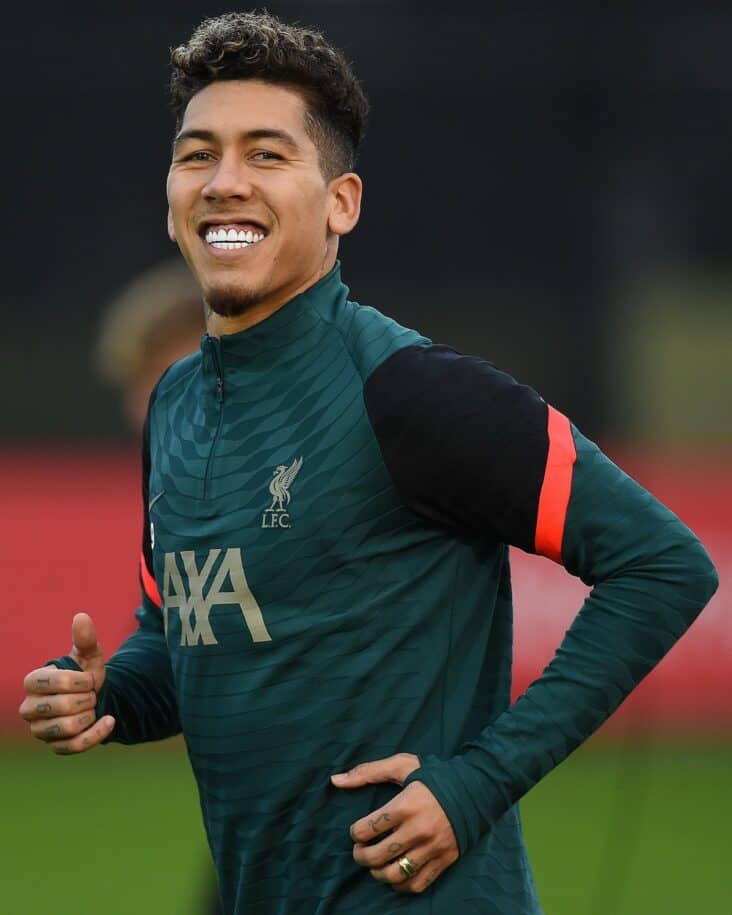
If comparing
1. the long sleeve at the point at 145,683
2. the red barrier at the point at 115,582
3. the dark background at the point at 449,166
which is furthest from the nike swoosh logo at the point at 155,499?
the dark background at the point at 449,166

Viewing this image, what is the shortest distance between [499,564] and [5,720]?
648 cm

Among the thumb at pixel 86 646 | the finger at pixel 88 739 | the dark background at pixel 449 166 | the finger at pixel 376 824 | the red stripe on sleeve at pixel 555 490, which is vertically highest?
the dark background at pixel 449 166

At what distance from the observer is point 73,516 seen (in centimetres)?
883

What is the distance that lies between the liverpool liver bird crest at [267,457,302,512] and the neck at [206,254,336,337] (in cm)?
30

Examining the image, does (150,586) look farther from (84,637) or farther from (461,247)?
(461,247)

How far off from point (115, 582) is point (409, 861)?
6449mm

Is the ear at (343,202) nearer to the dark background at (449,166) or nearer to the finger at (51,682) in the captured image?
the finger at (51,682)

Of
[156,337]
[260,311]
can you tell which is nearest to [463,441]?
[260,311]

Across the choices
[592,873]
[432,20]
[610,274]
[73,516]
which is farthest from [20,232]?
[592,873]

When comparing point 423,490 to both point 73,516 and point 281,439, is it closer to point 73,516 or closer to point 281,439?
point 281,439

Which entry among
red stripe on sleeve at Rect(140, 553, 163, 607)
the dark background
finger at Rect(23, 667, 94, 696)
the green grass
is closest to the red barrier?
the green grass

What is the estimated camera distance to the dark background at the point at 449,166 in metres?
9.13

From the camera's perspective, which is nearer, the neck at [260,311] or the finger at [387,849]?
the finger at [387,849]

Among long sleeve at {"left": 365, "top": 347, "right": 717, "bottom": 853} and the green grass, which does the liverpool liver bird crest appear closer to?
long sleeve at {"left": 365, "top": 347, "right": 717, "bottom": 853}
